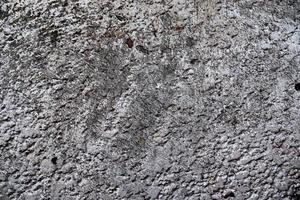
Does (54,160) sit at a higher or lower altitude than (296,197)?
higher

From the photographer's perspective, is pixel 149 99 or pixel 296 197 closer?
pixel 296 197

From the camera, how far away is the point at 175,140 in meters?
1.14

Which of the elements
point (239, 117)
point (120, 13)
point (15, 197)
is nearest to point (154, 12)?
point (120, 13)

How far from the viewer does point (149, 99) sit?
1192 mm

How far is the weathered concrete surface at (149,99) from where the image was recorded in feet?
3.61

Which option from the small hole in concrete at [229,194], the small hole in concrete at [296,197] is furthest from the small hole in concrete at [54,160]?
the small hole in concrete at [296,197]

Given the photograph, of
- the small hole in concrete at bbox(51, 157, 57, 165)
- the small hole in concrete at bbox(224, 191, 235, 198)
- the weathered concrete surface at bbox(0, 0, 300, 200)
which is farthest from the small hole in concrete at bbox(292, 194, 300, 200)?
the small hole in concrete at bbox(51, 157, 57, 165)

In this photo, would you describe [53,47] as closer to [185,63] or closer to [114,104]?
[114,104]

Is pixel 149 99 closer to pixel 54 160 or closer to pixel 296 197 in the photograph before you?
pixel 54 160

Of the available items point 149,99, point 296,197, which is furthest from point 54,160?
point 296,197

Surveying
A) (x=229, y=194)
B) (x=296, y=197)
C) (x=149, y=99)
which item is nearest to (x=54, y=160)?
(x=149, y=99)

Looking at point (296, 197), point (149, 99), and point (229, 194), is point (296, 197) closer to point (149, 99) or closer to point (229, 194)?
point (229, 194)

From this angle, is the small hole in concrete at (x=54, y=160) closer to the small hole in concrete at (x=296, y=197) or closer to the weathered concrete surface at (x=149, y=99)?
the weathered concrete surface at (x=149, y=99)

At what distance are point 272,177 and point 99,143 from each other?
1.66 ft
